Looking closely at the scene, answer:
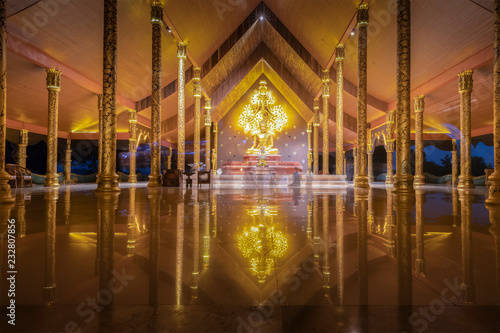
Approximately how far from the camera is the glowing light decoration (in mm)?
1664

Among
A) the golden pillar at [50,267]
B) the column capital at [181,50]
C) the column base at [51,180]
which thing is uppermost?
the column capital at [181,50]

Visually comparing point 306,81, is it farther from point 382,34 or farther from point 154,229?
point 154,229

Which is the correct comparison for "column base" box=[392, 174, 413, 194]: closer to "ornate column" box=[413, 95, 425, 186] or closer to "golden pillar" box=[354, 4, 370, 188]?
"golden pillar" box=[354, 4, 370, 188]

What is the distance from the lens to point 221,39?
1585 cm

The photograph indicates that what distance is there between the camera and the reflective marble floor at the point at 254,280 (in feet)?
3.59

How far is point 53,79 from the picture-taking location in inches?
453

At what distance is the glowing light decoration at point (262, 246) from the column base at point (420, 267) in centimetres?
77

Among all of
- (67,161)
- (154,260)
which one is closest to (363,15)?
(154,260)

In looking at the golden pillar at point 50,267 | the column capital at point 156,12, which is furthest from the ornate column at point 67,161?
the golden pillar at point 50,267

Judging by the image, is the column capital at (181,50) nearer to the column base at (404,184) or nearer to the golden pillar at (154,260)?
the column base at (404,184)

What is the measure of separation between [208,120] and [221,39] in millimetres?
5234

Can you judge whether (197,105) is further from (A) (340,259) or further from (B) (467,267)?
(B) (467,267)

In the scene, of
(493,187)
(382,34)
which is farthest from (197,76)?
(493,187)

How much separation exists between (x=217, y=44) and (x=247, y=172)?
26.4 feet
